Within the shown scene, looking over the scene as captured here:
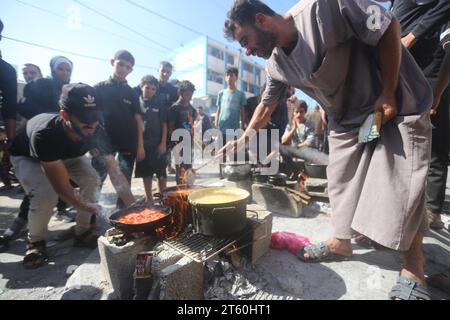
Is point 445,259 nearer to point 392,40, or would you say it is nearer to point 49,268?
point 392,40

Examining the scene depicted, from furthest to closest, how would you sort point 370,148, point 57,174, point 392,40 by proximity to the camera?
point 57,174 < point 370,148 < point 392,40

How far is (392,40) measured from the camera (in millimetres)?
1692

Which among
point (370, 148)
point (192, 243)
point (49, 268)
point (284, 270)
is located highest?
point (370, 148)

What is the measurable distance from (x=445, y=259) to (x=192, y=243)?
2.52 metres

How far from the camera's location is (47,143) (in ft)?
8.87

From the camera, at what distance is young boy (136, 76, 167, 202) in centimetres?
461

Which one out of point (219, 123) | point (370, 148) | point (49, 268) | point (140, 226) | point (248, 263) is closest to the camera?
point (370, 148)

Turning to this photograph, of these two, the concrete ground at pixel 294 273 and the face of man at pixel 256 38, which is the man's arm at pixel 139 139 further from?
the face of man at pixel 256 38

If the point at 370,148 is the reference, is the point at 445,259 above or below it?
below

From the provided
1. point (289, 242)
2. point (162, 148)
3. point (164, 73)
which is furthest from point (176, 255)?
point (164, 73)

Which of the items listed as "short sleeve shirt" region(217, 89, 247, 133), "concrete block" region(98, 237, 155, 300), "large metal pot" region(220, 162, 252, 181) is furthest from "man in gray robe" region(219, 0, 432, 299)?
"short sleeve shirt" region(217, 89, 247, 133)

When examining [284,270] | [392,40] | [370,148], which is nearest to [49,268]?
[284,270]

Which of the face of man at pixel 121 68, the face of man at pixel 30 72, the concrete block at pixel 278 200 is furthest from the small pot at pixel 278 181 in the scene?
the face of man at pixel 30 72

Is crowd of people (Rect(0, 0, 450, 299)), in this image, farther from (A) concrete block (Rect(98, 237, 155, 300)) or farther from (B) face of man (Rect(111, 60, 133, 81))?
(A) concrete block (Rect(98, 237, 155, 300))
